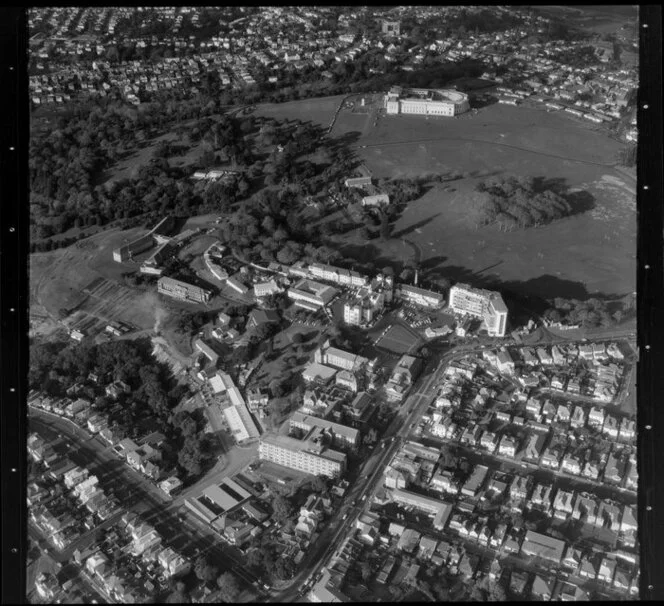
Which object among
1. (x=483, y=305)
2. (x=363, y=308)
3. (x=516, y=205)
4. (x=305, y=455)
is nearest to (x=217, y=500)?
(x=305, y=455)

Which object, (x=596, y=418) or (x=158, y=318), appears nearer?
(x=596, y=418)

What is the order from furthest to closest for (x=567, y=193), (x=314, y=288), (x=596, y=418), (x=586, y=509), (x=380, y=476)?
(x=567, y=193) → (x=314, y=288) → (x=596, y=418) → (x=380, y=476) → (x=586, y=509)

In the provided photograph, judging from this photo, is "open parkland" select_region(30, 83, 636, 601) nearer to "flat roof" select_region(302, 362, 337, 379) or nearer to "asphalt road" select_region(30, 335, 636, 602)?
"asphalt road" select_region(30, 335, 636, 602)

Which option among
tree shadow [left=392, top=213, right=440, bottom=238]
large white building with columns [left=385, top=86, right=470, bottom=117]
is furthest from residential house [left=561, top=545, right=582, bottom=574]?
large white building with columns [left=385, top=86, right=470, bottom=117]

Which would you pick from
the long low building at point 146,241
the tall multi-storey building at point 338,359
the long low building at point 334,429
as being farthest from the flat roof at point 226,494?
the long low building at point 146,241

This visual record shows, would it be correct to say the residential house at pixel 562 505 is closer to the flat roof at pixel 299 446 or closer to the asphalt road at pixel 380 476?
the asphalt road at pixel 380 476

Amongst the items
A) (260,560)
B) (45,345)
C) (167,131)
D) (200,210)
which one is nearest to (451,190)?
(200,210)

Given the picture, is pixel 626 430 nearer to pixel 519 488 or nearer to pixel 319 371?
pixel 519 488
